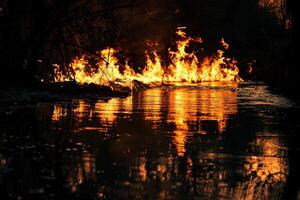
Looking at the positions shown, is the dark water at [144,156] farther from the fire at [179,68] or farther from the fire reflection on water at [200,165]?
the fire at [179,68]

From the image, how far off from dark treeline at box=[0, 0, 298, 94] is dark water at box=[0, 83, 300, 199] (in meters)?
8.03

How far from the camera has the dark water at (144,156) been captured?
7.61m

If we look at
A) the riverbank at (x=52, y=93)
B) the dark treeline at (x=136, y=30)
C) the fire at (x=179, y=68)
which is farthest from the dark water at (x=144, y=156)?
the fire at (x=179, y=68)

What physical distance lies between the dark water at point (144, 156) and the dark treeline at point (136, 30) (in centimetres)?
803

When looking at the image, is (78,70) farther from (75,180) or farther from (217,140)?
(75,180)

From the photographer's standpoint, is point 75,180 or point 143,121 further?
point 143,121

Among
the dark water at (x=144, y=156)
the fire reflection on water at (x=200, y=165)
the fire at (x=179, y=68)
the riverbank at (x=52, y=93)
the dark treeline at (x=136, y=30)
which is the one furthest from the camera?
the fire at (x=179, y=68)

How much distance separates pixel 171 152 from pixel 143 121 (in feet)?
19.8

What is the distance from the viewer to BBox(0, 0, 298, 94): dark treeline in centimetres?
2589

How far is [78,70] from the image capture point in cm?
3562

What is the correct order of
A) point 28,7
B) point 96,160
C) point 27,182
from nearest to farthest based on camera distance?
point 27,182 < point 96,160 < point 28,7

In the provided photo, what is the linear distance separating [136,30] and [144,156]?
44574mm

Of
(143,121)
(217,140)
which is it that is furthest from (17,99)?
(217,140)

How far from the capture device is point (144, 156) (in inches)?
404
